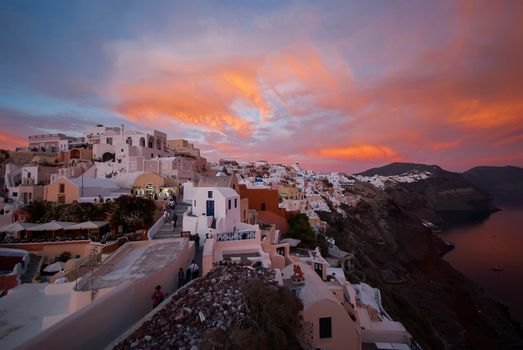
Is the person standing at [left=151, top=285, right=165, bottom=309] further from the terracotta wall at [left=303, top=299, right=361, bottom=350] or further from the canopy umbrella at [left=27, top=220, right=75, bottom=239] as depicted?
the canopy umbrella at [left=27, top=220, right=75, bottom=239]

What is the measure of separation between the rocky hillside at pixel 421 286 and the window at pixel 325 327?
11061 mm

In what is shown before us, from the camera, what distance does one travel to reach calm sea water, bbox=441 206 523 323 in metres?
28.9

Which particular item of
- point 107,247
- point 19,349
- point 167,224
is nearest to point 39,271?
point 107,247

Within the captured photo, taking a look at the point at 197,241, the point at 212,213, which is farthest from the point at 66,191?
the point at 197,241

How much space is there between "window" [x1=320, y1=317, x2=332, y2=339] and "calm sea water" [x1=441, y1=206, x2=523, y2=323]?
26.8 meters

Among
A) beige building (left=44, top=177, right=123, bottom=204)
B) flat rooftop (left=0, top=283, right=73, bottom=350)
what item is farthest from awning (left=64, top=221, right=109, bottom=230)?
flat rooftop (left=0, top=283, right=73, bottom=350)

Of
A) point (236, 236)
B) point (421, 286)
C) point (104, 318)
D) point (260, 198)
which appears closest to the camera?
point (104, 318)

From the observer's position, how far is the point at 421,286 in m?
27.5

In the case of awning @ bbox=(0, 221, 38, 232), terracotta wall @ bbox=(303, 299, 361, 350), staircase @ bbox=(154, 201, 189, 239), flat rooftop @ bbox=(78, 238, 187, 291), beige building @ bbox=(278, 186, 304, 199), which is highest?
beige building @ bbox=(278, 186, 304, 199)

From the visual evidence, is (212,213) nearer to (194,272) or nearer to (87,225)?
(194,272)

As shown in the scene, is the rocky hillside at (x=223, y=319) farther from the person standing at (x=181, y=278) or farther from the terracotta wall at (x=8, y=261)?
the terracotta wall at (x=8, y=261)

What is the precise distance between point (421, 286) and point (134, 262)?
2884 cm

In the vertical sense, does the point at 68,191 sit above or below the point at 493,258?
above

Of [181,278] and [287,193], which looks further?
[287,193]
